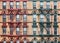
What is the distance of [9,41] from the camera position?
2571 inches

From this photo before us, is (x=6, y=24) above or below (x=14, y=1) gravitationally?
below

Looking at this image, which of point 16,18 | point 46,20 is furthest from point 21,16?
point 46,20

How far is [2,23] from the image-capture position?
216 ft

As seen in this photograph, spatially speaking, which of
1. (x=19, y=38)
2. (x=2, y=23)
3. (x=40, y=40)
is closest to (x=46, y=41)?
(x=40, y=40)

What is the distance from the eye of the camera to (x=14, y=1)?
66.1m

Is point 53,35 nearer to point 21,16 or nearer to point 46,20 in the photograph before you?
point 46,20

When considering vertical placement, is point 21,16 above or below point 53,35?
above

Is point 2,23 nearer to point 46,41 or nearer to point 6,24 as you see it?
point 6,24

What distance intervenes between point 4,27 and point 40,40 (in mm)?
7858

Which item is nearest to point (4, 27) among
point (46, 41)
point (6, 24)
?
point (6, 24)

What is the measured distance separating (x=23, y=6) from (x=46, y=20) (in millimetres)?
5570

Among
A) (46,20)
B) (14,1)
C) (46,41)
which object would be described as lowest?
(46,41)

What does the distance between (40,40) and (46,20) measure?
428cm

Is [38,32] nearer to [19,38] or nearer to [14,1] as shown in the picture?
[19,38]
